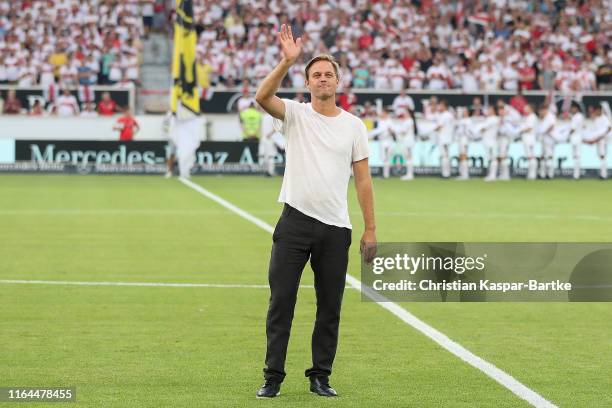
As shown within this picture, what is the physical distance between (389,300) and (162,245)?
6.09 metres

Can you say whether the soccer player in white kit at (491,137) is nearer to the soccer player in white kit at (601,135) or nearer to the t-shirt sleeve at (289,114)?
the soccer player in white kit at (601,135)

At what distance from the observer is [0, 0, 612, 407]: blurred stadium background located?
9125 millimetres

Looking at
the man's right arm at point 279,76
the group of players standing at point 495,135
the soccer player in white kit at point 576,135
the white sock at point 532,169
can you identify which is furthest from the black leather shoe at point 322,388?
the white sock at point 532,169

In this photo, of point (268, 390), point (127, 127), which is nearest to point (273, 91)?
point (268, 390)

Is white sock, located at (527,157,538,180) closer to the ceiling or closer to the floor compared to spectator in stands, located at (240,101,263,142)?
closer to the floor

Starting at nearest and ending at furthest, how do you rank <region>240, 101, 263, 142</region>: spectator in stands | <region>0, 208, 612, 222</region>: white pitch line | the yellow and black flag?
<region>0, 208, 612, 222</region>: white pitch line → the yellow and black flag → <region>240, 101, 263, 142</region>: spectator in stands

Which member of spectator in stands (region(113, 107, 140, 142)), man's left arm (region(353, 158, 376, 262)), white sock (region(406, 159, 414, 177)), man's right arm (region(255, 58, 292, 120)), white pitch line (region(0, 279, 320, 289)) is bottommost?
white sock (region(406, 159, 414, 177))

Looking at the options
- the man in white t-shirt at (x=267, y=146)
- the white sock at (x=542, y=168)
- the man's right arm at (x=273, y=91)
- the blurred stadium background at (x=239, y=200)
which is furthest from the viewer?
the white sock at (x=542, y=168)

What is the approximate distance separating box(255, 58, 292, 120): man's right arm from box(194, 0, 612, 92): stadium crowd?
33.3 m

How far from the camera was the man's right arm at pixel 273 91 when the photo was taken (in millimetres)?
7590

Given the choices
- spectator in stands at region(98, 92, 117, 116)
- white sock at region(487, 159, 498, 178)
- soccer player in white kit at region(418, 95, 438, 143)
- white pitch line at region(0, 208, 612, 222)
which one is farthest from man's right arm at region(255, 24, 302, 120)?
spectator in stands at region(98, 92, 117, 116)

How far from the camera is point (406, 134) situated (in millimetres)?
39344

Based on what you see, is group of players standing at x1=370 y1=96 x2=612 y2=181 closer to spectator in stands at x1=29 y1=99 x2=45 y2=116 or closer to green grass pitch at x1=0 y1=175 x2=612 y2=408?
spectator in stands at x1=29 y1=99 x2=45 y2=116

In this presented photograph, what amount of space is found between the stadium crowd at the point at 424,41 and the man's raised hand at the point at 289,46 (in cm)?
3341
